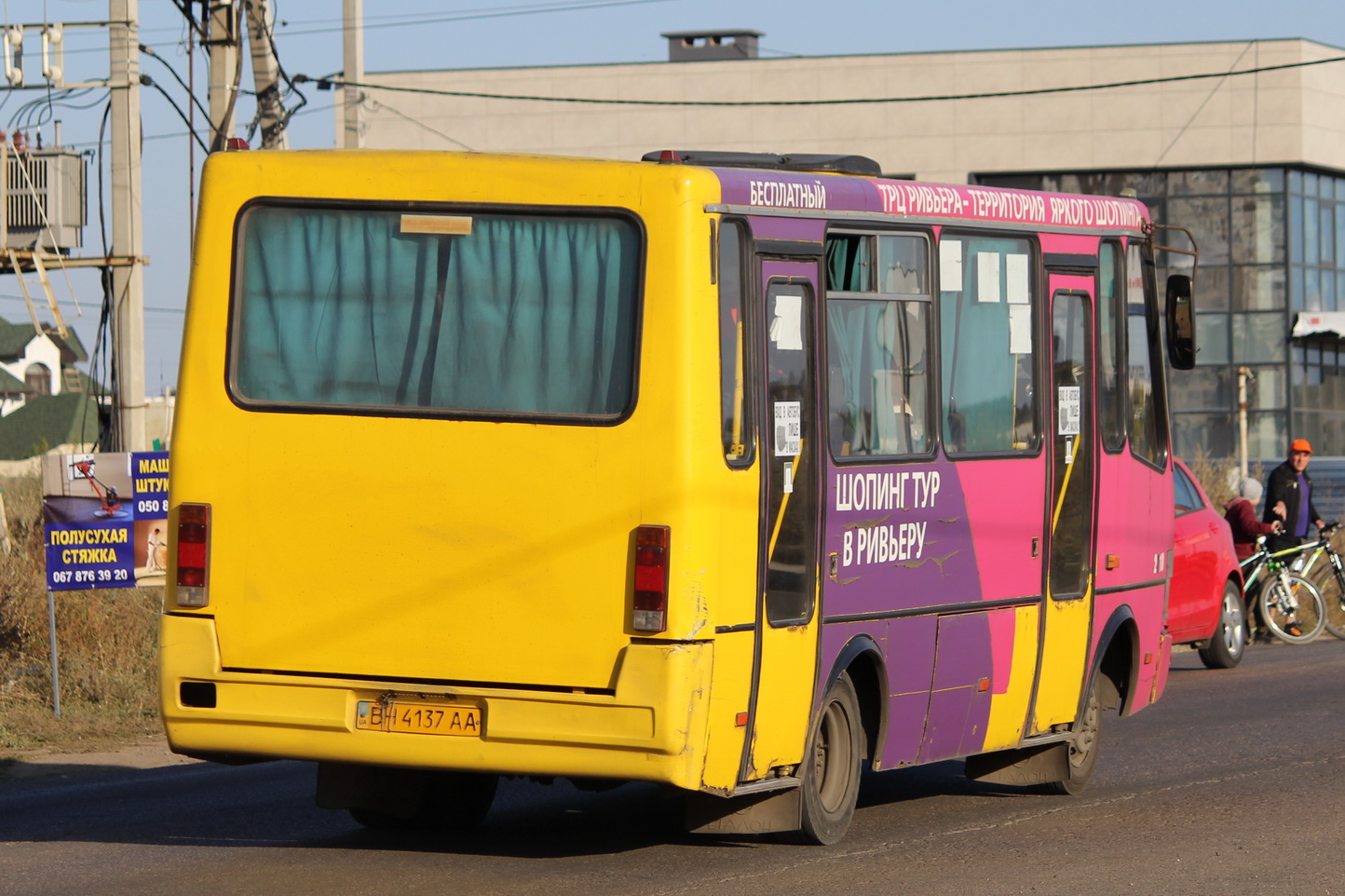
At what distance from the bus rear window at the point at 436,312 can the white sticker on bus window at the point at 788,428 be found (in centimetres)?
75

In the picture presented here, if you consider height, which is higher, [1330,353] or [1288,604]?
[1330,353]

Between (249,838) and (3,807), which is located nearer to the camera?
(249,838)

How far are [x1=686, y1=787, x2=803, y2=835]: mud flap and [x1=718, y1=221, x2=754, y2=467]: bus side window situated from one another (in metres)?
1.52

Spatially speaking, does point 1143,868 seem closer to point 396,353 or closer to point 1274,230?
point 396,353

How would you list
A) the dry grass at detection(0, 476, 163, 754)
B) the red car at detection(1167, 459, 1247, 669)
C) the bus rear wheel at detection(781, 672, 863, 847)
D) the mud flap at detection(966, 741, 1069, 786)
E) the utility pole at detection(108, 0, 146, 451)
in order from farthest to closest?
the utility pole at detection(108, 0, 146, 451)
the red car at detection(1167, 459, 1247, 669)
the dry grass at detection(0, 476, 163, 754)
the mud flap at detection(966, 741, 1069, 786)
the bus rear wheel at detection(781, 672, 863, 847)

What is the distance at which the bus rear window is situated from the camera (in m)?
8.00

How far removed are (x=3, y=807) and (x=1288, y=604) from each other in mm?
14104

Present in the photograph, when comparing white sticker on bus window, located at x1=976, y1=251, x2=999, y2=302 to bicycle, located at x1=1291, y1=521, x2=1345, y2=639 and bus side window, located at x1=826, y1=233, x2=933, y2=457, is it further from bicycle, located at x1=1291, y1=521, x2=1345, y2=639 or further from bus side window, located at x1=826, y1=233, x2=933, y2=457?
bicycle, located at x1=1291, y1=521, x2=1345, y2=639

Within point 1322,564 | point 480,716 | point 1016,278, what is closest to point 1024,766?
point 1016,278

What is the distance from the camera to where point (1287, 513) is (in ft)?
69.1

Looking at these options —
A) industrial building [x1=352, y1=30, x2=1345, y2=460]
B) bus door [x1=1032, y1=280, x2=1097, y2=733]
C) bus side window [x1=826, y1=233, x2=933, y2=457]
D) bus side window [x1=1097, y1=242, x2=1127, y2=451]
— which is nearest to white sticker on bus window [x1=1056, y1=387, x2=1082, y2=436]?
bus door [x1=1032, y1=280, x2=1097, y2=733]

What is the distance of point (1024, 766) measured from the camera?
36.0 feet

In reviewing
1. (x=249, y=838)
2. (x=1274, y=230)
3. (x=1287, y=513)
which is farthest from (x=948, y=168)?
(x=249, y=838)

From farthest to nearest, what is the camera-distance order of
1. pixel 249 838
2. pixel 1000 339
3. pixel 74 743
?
pixel 74 743 → pixel 1000 339 → pixel 249 838
